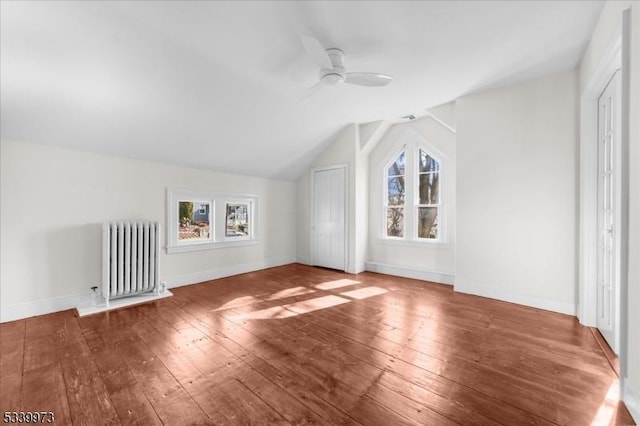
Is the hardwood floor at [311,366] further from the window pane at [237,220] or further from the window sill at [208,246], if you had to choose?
the window pane at [237,220]

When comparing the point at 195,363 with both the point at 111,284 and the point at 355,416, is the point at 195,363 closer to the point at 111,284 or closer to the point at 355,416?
the point at 355,416

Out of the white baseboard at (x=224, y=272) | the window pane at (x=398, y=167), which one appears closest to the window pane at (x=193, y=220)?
the white baseboard at (x=224, y=272)

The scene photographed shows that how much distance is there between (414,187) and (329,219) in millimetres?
1708

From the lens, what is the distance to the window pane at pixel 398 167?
4.79 metres

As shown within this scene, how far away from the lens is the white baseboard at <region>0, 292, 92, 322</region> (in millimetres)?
2740

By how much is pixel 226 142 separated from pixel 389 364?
3.50 meters

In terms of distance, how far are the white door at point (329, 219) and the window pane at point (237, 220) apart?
4.48 feet

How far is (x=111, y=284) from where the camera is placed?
320 cm

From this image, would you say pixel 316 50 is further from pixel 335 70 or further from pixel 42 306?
pixel 42 306

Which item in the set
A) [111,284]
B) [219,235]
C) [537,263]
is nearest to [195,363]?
[111,284]

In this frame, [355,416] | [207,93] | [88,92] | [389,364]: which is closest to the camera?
[355,416]

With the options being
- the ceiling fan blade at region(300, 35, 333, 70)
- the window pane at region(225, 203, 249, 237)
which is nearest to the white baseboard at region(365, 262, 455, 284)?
the window pane at region(225, 203, 249, 237)

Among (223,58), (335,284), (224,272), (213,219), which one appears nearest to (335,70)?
(223,58)

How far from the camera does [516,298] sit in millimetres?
3260
